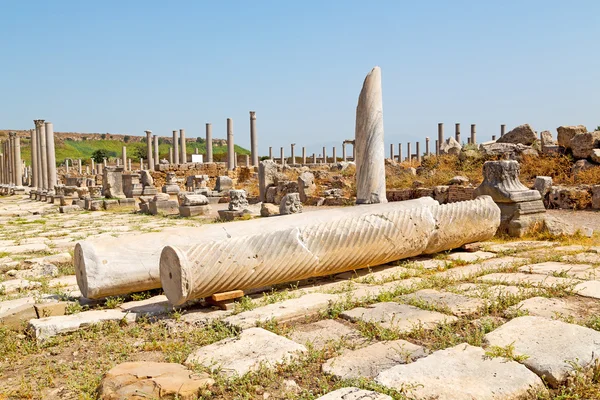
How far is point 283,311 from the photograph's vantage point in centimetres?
382

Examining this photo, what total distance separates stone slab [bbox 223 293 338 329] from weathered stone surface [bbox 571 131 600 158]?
12074 mm

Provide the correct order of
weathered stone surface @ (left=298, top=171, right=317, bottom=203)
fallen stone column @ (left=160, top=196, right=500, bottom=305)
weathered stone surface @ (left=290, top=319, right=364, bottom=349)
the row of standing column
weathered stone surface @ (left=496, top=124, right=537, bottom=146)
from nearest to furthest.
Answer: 1. weathered stone surface @ (left=290, top=319, right=364, bottom=349)
2. fallen stone column @ (left=160, top=196, right=500, bottom=305)
3. weathered stone surface @ (left=298, top=171, right=317, bottom=203)
4. weathered stone surface @ (left=496, top=124, right=537, bottom=146)
5. the row of standing column

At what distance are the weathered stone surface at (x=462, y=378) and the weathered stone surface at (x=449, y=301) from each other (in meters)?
0.88

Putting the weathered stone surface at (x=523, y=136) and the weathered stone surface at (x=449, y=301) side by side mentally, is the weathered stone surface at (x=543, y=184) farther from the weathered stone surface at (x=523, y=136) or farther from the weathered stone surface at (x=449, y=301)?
the weathered stone surface at (x=449, y=301)

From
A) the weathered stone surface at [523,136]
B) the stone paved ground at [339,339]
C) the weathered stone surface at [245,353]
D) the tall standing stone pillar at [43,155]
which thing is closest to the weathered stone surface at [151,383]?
the stone paved ground at [339,339]

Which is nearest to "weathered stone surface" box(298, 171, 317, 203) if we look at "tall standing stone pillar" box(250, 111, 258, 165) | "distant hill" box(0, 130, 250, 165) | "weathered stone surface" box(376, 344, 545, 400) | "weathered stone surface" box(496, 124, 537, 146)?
"weathered stone surface" box(496, 124, 537, 146)

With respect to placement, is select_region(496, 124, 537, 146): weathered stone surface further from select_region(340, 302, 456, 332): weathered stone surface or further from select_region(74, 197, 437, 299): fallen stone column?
select_region(340, 302, 456, 332): weathered stone surface

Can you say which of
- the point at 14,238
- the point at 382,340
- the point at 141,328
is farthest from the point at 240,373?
the point at 14,238

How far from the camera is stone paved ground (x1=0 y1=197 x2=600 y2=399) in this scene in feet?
8.30

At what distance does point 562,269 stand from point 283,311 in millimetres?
2832

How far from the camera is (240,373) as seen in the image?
2.74 metres

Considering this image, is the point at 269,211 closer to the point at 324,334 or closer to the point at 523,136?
the point at 324,334

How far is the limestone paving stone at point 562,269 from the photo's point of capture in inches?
178

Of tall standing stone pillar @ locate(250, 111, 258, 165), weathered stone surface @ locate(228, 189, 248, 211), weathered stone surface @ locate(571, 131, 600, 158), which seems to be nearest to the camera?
weathered stone surface @ locate(228, 189, 248, 211)
